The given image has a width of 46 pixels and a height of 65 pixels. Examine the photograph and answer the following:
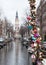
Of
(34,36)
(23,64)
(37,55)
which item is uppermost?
(34,36)

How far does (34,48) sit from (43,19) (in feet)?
281

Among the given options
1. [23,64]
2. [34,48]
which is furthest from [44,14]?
[34,48]

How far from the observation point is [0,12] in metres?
82.4

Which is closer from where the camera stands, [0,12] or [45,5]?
[0,12]

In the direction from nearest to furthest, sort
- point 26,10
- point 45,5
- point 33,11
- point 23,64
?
point 33,11, point 23,64, point 26,10, point 45,5

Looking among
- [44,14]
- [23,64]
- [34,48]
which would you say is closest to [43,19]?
[44,14]

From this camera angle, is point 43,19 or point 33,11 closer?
point 33,11

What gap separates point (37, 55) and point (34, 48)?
0.88ft

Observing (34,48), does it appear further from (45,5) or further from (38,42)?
(45,5)

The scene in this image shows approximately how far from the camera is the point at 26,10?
267ft

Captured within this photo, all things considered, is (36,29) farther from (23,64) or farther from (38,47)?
(23,64)

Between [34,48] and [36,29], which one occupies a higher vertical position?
[36,29]

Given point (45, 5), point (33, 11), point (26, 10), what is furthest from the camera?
point (45, 5)

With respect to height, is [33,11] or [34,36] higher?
[33,11]
